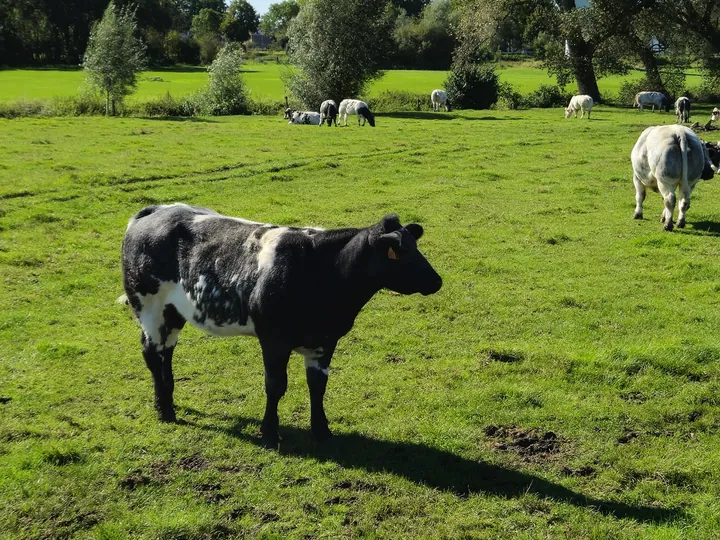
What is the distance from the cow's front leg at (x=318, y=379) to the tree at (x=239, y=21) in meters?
155

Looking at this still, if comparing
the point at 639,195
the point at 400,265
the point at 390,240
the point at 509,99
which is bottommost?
the point at 400,265

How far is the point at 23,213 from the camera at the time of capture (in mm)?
18859

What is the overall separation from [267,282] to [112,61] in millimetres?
44469

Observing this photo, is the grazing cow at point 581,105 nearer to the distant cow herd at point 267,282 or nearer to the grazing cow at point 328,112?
the grazing cow at point 328,112

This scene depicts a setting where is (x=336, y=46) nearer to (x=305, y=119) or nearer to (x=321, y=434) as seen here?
(x=305, y=119)

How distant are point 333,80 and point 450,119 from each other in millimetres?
10762

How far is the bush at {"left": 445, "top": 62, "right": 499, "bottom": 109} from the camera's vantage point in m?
54.7

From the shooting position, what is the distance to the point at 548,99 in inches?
2200

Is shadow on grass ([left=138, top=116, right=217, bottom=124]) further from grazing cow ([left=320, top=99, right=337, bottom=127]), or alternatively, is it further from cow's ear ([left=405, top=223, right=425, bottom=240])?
cow's ear ([left=405, top=223, right=425, bottom=240])

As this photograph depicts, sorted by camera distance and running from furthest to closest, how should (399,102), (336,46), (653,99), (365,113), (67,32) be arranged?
(67,32) < (399,102) < (336,46) < (653,99) < (365,113)

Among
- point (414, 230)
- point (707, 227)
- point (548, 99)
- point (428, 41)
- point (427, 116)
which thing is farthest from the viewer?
point (428, 41)

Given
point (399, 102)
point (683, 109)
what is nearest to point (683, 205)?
point (683, 109)

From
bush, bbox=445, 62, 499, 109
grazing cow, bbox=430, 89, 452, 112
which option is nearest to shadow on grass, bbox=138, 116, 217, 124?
grazing cow, bbox=430, 89, 452, 112

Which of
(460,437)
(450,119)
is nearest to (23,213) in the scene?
(460,437)
